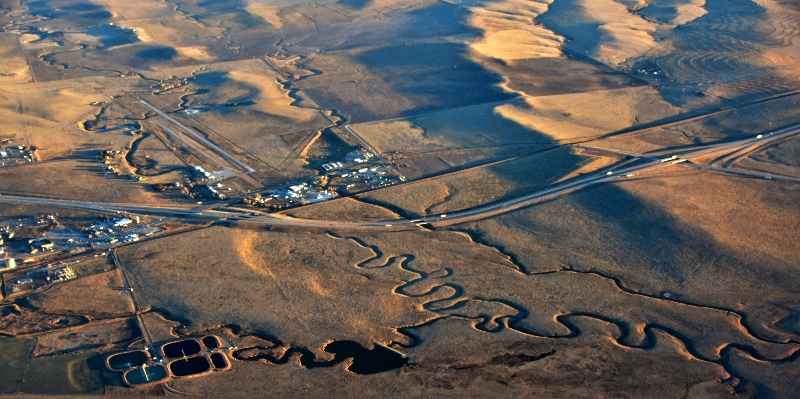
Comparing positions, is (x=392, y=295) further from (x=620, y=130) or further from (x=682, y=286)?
(x=620, y=130)

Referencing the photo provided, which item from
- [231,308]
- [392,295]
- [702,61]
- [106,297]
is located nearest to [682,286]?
Result: [392,295]

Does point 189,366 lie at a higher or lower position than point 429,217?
lower

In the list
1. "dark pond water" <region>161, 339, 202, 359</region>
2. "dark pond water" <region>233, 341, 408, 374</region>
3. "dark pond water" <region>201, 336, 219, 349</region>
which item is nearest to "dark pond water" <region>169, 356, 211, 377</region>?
"dark pond water" <region>161, 339, 202, 359</region>

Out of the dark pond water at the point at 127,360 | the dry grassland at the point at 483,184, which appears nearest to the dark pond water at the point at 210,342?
the dark pond water at the point at 127,360

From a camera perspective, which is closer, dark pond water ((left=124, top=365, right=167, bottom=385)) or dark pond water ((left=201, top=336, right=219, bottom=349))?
dark pond water ((left=124, top=365, right=167, bottom=385))

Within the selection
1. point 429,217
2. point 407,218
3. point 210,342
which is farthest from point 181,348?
point 429,217

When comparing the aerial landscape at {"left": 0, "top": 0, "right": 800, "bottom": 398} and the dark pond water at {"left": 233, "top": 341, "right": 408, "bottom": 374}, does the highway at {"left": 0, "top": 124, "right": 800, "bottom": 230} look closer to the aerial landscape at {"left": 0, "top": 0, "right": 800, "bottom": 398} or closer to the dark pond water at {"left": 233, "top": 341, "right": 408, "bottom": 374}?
the aerial landscape at {"left": 0, "top": 0, "right": 800, "bottom": 398}

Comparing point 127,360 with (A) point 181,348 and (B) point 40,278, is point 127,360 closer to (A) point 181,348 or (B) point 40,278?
(A) point 181,348
